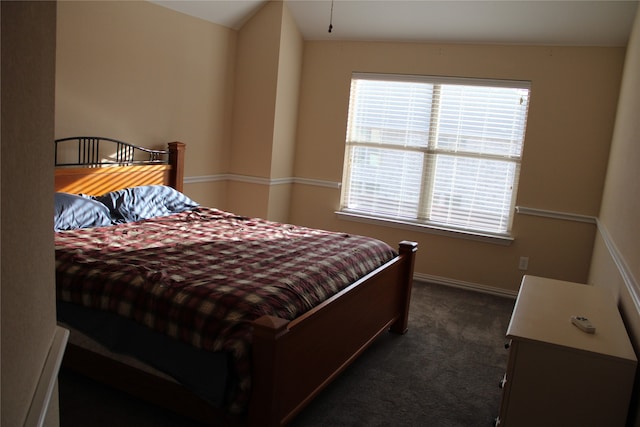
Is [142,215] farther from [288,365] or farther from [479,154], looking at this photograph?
[479,154]

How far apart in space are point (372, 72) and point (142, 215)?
2.64m

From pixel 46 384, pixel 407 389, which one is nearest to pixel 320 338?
pixel 407 389

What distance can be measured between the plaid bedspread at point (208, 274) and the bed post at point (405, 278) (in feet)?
0.45

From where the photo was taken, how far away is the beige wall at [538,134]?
15.0 feet

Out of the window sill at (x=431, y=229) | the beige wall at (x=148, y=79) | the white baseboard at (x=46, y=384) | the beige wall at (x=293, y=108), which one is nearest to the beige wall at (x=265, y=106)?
the beige wall at (x=293, y=108)

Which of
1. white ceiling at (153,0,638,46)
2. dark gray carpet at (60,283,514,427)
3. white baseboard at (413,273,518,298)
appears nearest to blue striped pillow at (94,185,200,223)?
dark gray carpet at (60,283,514,427)

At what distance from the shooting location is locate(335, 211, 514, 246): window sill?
4.91 metres

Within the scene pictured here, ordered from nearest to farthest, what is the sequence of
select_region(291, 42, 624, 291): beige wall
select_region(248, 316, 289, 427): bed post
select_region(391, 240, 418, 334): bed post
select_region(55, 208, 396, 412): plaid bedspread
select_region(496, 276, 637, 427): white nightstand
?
1. select_region(496, 276, 637, 427): white nightstand
2. select_region(248, 316, 289, 427): bed post
3. select_region(55, 208, 396, 412): plaid bedspread
4. select_region(391, 240, 418, 334): bed post
5. select_region(291, 42, 624, 291): beige wall

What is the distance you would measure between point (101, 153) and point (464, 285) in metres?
3.34

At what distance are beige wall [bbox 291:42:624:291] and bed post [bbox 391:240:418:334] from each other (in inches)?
55.9

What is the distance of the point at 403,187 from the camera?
17.7ft

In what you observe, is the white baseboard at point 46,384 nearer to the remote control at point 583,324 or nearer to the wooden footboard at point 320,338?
the wooden footboard at point 320,338

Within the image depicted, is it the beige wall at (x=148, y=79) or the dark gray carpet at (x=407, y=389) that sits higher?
the beige wall at (x=148, y=79)

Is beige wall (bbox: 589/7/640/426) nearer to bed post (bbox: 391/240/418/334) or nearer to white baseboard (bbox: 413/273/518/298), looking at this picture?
white baseboard (bbox: 413/273/518/298)
